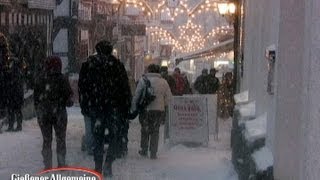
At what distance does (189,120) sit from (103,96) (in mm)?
4529

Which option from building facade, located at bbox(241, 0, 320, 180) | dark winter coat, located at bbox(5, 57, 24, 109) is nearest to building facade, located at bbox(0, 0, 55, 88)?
dark winter coat, located at bbox(5, 57, 24, 109)

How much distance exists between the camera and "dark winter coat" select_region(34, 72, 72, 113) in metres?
8.41

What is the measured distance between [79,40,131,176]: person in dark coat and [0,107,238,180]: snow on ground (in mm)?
527

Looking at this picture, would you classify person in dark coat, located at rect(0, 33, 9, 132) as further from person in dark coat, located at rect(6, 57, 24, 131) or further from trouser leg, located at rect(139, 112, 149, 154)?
trouser leg, located at rect(139, 112, 149, 154)

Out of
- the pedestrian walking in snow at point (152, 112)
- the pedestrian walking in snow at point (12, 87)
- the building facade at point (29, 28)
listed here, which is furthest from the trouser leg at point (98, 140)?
the building facade at point (29, 28)

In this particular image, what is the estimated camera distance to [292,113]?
5.82 metres

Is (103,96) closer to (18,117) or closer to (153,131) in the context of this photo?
(153,131)

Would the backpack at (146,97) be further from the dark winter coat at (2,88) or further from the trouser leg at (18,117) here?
the dark winter coat at (2,88)

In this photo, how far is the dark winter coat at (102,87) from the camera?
8.30 m

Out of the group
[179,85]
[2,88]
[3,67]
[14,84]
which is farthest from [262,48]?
[179,85]

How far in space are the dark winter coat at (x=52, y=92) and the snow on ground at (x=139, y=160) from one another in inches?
28.4

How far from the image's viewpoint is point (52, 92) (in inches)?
332

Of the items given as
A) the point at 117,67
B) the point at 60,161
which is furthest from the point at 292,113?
the point at 60,161

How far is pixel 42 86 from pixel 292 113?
3444mm
